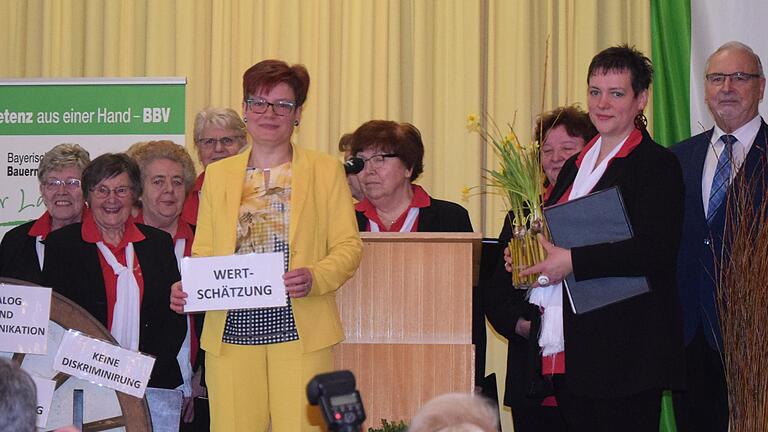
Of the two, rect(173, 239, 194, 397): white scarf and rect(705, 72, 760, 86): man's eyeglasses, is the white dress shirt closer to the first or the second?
rect(705, 72, 760, 86): man's eyeglasses

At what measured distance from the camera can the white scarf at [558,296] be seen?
10.9ft

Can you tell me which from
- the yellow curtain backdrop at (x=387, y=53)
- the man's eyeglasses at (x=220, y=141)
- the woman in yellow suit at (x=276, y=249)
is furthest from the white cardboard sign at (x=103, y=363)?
the yellow curtain backdrop at (x=387, y=53)

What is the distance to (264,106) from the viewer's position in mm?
Result: 3553

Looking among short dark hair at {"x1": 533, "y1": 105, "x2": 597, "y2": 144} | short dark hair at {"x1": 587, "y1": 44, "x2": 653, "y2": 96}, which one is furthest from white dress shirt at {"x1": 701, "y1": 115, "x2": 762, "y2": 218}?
short dark hair at {"x1": 587, "y1": 44, "x2": 653, "y2": 96}

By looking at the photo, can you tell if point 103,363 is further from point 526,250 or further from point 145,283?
point 526,250

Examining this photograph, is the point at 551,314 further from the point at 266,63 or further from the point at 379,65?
the point at 379,65

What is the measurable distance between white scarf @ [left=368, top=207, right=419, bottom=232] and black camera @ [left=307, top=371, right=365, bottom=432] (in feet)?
9.01

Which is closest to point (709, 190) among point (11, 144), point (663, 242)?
point (663, 242)

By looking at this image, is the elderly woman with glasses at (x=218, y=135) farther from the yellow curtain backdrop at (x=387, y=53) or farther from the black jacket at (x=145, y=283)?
the yellow curtain backdrop at (x=387, y=53)

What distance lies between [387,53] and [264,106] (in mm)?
2859

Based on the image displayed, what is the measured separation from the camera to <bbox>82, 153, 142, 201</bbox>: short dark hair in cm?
422

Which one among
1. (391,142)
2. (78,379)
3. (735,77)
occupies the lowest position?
(78,379)

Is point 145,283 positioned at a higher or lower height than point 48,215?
lower

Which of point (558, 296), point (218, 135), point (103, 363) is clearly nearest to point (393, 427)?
point (558, 296)
